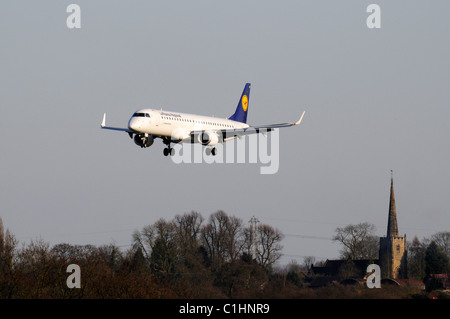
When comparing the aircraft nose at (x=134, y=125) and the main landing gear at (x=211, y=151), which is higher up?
the aircraft nose at (x=134, y=125)

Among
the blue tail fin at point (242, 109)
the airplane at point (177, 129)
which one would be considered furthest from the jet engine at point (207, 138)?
the blue tail fin at point (242, 109)

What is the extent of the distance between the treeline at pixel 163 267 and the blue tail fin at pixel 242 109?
1657 cm

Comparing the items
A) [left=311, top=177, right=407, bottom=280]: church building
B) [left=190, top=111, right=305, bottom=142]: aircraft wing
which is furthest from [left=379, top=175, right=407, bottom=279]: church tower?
[left=190, top=111, right=305, bottom=142]: aircraft wing

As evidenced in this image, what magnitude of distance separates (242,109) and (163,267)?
23847mm

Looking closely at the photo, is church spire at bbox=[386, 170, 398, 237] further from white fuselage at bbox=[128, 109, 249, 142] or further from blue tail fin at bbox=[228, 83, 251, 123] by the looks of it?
white fuselage at bbox=[128, 109, 249, 142]

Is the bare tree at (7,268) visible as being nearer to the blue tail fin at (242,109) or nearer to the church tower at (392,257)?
the blue tail fin at (242,109)

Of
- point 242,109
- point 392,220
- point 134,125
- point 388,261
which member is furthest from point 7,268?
point 392,220

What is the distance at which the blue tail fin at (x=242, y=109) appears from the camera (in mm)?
114812

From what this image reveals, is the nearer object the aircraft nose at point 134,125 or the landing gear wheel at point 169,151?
the aircraft nose at point 134,125

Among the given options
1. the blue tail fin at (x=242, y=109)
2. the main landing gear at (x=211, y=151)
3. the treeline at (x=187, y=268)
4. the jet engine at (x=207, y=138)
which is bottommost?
the treeline at (x=187, y=268)

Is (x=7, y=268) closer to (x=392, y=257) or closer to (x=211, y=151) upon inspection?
(x=211, y=151)

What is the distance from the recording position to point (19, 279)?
235 feet
